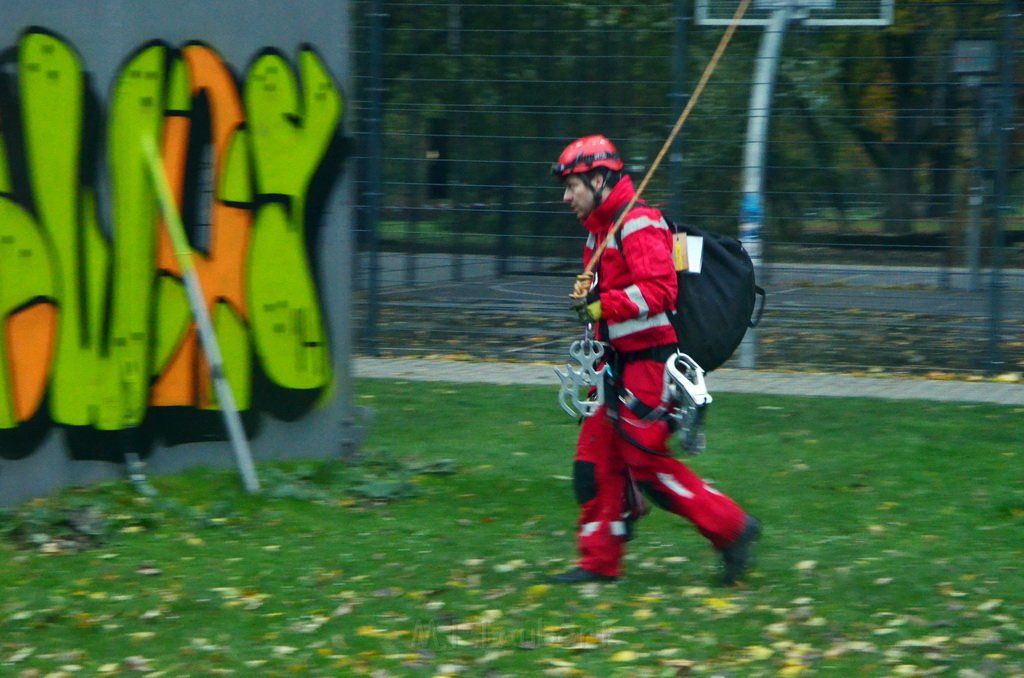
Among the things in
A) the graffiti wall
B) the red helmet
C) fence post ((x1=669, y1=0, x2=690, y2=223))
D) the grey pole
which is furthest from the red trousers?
fence post ((x1=669, y1=0, x2=690, y2=223))

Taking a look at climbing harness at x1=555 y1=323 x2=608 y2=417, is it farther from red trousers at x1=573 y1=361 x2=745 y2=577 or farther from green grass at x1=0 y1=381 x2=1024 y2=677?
green grass at x1=0 y1=381 x2=1024 y2=677

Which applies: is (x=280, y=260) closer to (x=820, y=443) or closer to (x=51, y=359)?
(x=51, y=359)

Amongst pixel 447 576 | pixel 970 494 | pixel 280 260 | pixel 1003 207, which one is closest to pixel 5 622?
pixel 447 576

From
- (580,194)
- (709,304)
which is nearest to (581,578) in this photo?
(709,304)

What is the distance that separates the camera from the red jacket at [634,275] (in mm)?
5684

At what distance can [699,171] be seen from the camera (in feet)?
41.0

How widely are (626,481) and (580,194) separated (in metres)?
1.16

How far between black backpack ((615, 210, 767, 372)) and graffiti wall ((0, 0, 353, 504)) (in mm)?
2812

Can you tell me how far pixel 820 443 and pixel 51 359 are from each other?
14.0 ft

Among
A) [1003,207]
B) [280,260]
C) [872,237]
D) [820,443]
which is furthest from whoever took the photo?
[872,237]

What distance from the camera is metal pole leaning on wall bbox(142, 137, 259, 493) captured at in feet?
24.3

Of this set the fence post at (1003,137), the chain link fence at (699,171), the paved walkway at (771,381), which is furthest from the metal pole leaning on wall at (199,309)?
the fence post at (1003,137)

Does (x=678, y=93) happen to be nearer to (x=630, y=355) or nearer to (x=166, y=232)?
(x=166, y=232)

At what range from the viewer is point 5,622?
5.71 m
